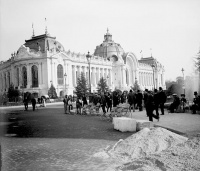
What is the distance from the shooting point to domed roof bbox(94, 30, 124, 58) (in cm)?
8244

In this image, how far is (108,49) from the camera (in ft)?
273

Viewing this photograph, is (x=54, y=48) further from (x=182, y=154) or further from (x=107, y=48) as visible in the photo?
(x=182, y=154)

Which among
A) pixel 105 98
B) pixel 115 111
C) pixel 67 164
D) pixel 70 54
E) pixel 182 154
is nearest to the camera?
pixel 182 154

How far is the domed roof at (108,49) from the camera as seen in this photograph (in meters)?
82.4

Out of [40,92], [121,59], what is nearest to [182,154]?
[40,92]

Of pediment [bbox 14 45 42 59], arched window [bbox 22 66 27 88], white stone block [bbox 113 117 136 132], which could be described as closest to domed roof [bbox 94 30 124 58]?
pediment [bbox 14 45 42 59]

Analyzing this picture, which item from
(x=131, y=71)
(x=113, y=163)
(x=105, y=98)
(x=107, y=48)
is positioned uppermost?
(x=107, y=48)

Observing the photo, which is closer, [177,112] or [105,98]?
[177,112]

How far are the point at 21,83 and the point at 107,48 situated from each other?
1353 inches

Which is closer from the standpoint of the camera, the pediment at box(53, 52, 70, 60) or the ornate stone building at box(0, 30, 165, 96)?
the ornate stone building at box(0, 30, 165, 96)

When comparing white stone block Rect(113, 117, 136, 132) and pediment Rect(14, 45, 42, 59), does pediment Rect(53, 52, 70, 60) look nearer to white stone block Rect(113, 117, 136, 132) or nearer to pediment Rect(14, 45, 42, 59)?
pediment Rect(14, 45, 42, 59)

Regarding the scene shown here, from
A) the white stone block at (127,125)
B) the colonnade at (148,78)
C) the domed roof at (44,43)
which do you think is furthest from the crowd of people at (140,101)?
the colonnade at (148,78)

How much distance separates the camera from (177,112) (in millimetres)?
15500

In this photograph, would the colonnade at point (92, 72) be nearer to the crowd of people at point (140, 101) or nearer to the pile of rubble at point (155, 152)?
the crowd of people at point (140, 101)
